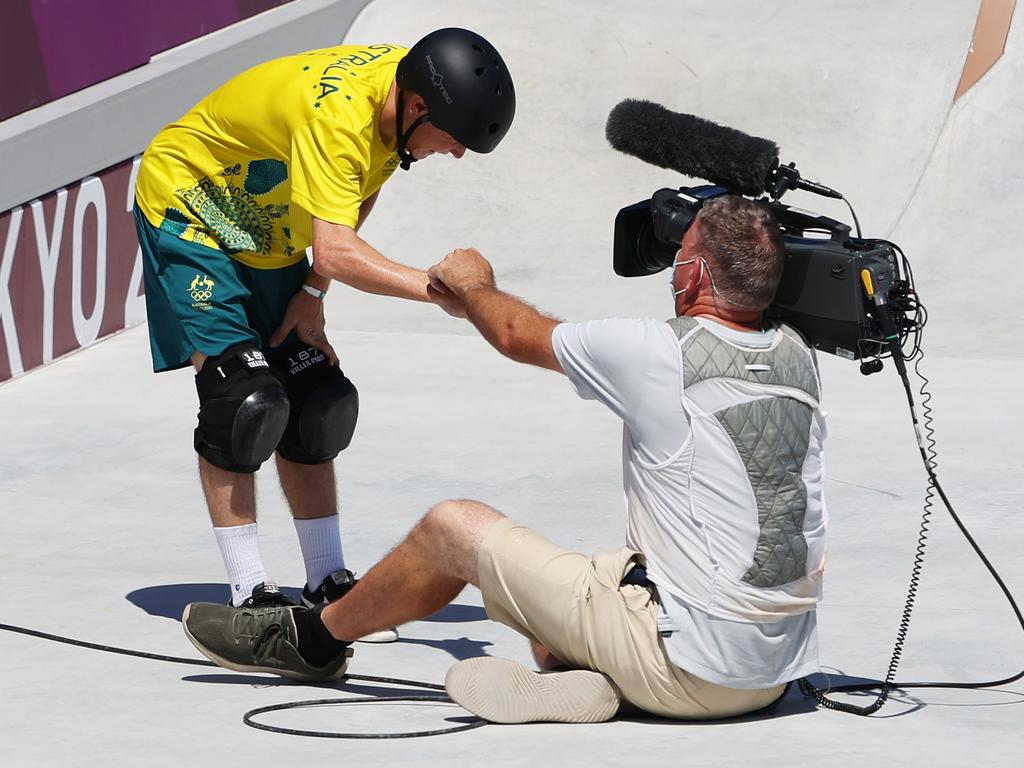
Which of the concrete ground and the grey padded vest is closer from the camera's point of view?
the grey padded vest

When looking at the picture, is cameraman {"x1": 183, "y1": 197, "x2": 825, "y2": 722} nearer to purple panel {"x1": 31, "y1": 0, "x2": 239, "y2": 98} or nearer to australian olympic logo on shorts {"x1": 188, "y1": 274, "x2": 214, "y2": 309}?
australian olympic logo on shorts {"x1": 188, "y1": 274, "x2": 214, "y2": 309}

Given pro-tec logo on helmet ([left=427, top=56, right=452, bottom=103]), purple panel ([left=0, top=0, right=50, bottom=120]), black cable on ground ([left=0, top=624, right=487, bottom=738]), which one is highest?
purple panel ([left=0, top=0, right=50, bottom=120])

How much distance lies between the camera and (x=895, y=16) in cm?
1077

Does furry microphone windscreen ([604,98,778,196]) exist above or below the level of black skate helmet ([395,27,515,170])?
below

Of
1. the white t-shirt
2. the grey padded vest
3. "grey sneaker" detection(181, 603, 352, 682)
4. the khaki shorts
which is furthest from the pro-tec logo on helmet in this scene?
"grey sneaker" detection(181, 603, 352, 682)

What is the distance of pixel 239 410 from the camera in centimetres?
414

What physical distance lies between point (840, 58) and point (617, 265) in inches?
271

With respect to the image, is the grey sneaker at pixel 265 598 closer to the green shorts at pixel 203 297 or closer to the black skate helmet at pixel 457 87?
the green shorts at pixel 203 297

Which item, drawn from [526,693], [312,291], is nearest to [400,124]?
[312,291]

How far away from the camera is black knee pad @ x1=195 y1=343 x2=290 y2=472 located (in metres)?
4.15

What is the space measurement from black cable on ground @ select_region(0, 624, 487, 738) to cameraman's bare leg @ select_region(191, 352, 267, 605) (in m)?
0.27

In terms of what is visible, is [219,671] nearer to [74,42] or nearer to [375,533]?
[375,533]

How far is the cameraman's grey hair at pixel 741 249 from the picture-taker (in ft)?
10.7

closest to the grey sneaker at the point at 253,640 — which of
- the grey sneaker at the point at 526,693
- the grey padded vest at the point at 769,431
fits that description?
the grey sneaker at the point at 526,693
